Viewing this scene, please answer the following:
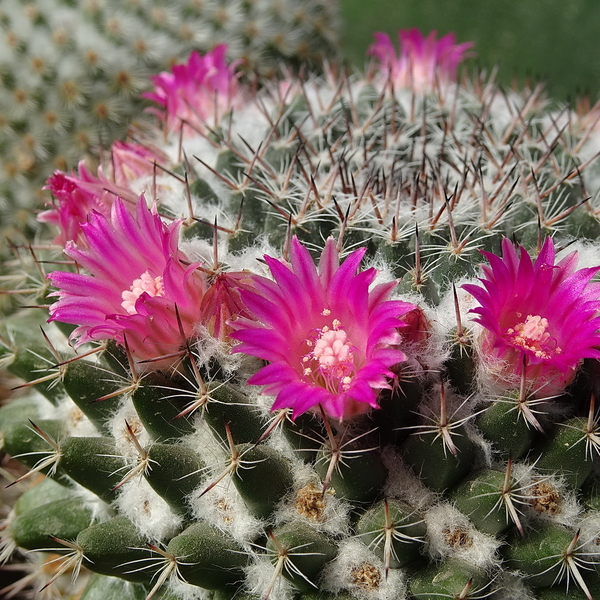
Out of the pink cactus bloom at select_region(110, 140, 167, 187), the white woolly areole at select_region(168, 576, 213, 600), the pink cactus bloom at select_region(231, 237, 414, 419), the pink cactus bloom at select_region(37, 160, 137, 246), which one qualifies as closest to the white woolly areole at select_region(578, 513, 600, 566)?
the pink cactus bloom at select_region(231, 237, 414, 419)

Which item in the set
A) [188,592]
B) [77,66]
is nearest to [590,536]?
[188,592]

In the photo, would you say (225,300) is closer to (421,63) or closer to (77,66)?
(421,63)

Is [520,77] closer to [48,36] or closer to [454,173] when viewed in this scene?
[454,173]

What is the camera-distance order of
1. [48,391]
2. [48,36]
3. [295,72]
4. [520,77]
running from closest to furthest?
[48,391] < [48,36] < [295,72] < [520,77]

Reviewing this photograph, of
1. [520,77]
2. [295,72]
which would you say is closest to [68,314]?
[295,72]

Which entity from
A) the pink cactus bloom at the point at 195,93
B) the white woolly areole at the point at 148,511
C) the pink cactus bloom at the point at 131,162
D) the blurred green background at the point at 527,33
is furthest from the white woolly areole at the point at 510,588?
the blurred green background at the point at 527,33

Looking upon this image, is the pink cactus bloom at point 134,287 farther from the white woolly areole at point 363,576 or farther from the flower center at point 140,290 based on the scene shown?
the white woolly areole at point 363,576
